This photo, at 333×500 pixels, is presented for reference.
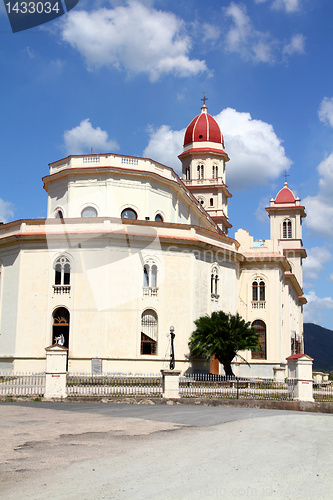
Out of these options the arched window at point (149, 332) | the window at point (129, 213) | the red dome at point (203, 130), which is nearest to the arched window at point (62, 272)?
the arched window at point (149, 332)

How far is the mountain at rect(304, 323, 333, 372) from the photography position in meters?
154

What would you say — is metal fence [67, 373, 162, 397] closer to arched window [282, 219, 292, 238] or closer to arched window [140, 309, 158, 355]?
arched window [140, 309, 158, 355]

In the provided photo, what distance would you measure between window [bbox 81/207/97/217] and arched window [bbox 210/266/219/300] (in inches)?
332

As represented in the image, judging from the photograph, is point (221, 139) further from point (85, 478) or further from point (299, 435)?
point (85, 478)

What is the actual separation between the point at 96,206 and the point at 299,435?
25604 millimetres

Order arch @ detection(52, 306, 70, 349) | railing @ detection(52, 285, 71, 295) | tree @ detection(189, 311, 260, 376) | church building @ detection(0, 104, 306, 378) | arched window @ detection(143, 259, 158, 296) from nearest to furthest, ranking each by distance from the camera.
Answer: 1. tree @ detection(189, 311, 260, 376)
2. church building @ detection(0, 104, 306, 378)
3. arch @ detection(52, 306, 70, 349)
4. railing @ detection(52, 285, 71, 295)
5. arched window @ detection(143, 259, 158, 296)

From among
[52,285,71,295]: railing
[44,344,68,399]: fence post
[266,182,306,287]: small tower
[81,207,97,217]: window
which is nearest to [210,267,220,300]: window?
[81,207,97,217]: window

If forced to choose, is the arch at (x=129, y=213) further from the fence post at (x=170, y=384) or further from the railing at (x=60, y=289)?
the fence post at (x=170, y=384)

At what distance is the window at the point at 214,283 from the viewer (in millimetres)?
36031

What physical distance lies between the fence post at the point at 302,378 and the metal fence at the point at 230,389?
0.33 m

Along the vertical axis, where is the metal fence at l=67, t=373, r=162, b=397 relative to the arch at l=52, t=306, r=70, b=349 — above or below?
below

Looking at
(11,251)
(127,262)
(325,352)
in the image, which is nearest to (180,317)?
Result: (127,262)

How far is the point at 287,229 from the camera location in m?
69.6

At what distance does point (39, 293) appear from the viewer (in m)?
32.7
